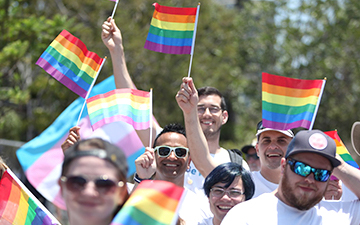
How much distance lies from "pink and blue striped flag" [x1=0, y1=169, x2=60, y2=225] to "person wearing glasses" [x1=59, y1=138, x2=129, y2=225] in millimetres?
1574

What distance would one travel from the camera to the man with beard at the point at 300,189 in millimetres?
2971

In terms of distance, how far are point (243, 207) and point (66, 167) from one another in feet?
4.06

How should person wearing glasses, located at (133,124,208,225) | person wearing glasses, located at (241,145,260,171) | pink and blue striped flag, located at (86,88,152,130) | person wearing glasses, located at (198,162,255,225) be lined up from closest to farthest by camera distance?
person wearing glasses, located at (198,162,255,225), person wearing glasses, located at (133,124,208,225), pink and blue striped flag, located at (86,88,152,130), person wearing glasses, located at (241,145,260,171)

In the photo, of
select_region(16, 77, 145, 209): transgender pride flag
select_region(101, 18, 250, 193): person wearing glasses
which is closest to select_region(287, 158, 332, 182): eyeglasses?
select_region(101, 18, 250, 193): person wearing glasses

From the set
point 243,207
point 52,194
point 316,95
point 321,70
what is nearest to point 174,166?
point 243,207

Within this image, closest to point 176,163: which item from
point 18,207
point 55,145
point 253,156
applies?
point 18,207

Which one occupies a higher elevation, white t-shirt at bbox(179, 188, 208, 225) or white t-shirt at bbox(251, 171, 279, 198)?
white t-shirt at bbox(251, 171, 279, 198)

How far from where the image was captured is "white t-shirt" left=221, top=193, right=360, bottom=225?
2.99m

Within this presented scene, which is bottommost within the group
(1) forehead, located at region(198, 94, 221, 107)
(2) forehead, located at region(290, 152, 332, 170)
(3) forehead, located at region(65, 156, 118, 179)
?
(1) forehead, located at region(198, 94, 221, 107)

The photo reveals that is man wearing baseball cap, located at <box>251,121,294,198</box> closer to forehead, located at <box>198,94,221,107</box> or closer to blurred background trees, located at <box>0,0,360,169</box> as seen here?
forehead, located at <box>198,94,221,107</box>

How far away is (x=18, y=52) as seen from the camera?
28.2ft

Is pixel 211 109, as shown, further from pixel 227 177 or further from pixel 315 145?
pixel 315 145

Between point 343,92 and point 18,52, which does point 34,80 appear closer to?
point 18,52

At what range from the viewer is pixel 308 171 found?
296 cm
